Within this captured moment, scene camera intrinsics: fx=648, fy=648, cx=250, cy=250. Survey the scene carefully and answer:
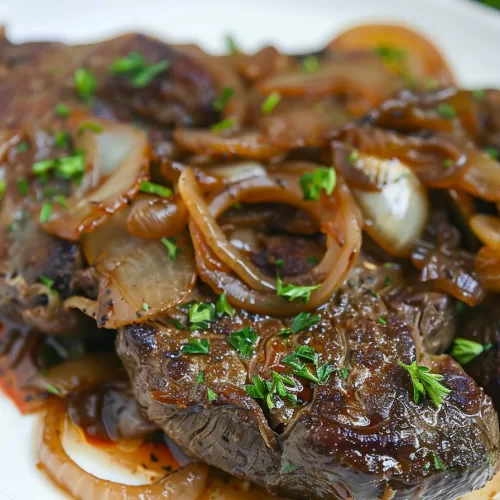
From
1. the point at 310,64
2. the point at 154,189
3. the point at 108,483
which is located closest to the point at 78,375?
the point at 108,483

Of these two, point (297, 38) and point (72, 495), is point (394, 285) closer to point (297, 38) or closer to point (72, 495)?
point (72, 495)

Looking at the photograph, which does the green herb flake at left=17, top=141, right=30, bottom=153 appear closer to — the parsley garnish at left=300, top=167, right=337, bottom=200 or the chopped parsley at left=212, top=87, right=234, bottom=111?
the chopped parsley at left=212, top=87, right=234, bottom=111

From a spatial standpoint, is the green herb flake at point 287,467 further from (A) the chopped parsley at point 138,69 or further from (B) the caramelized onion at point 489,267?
(A) the chopped parsley at point 138,69

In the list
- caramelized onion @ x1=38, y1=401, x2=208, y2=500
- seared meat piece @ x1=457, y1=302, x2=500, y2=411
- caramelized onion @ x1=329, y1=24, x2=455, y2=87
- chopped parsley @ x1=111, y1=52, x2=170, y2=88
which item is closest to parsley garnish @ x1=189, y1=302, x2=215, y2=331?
caramelized onion @ x1=38, y1=401, x2=208, y2=500

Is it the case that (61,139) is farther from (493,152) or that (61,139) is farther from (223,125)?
(493,152)

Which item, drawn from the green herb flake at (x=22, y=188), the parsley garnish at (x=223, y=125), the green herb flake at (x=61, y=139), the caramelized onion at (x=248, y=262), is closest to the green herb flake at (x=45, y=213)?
the green herb flake at (x=22, y=188)
